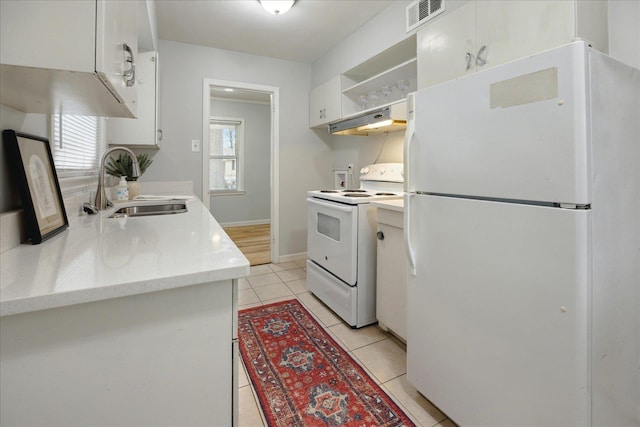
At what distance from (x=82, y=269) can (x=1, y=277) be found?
128 millimetres

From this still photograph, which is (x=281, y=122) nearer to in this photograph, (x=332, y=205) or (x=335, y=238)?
(x=332, y=205)

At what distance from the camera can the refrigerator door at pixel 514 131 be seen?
84 cm

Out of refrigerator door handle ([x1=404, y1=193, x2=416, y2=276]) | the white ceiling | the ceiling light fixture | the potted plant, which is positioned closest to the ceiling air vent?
the white ceiling

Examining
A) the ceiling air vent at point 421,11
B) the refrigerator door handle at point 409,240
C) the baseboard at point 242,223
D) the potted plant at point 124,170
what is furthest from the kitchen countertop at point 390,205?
the baseboard at point 242,223

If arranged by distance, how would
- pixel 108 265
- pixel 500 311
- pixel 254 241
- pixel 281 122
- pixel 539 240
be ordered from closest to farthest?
pixel 108 265 < pixel 539 240 < pixel 500 311 < pixel 281 122 < pixel 254 241

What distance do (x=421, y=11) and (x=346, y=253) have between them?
176 cm

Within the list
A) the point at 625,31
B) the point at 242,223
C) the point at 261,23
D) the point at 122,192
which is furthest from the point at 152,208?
the point at 242,223

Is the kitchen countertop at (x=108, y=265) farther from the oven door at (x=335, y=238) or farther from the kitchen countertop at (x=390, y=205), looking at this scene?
the oven door at (x=335, y=238)

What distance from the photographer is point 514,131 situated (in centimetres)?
97

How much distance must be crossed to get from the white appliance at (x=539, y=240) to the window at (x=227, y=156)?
519 centimetres

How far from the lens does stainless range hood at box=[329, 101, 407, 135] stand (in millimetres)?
2314

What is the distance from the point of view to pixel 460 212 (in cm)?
116

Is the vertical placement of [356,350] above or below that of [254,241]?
below

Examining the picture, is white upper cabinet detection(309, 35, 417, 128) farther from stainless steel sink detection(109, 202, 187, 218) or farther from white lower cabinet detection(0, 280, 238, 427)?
white lower cabinet detection(0, 280, 238, 427)
